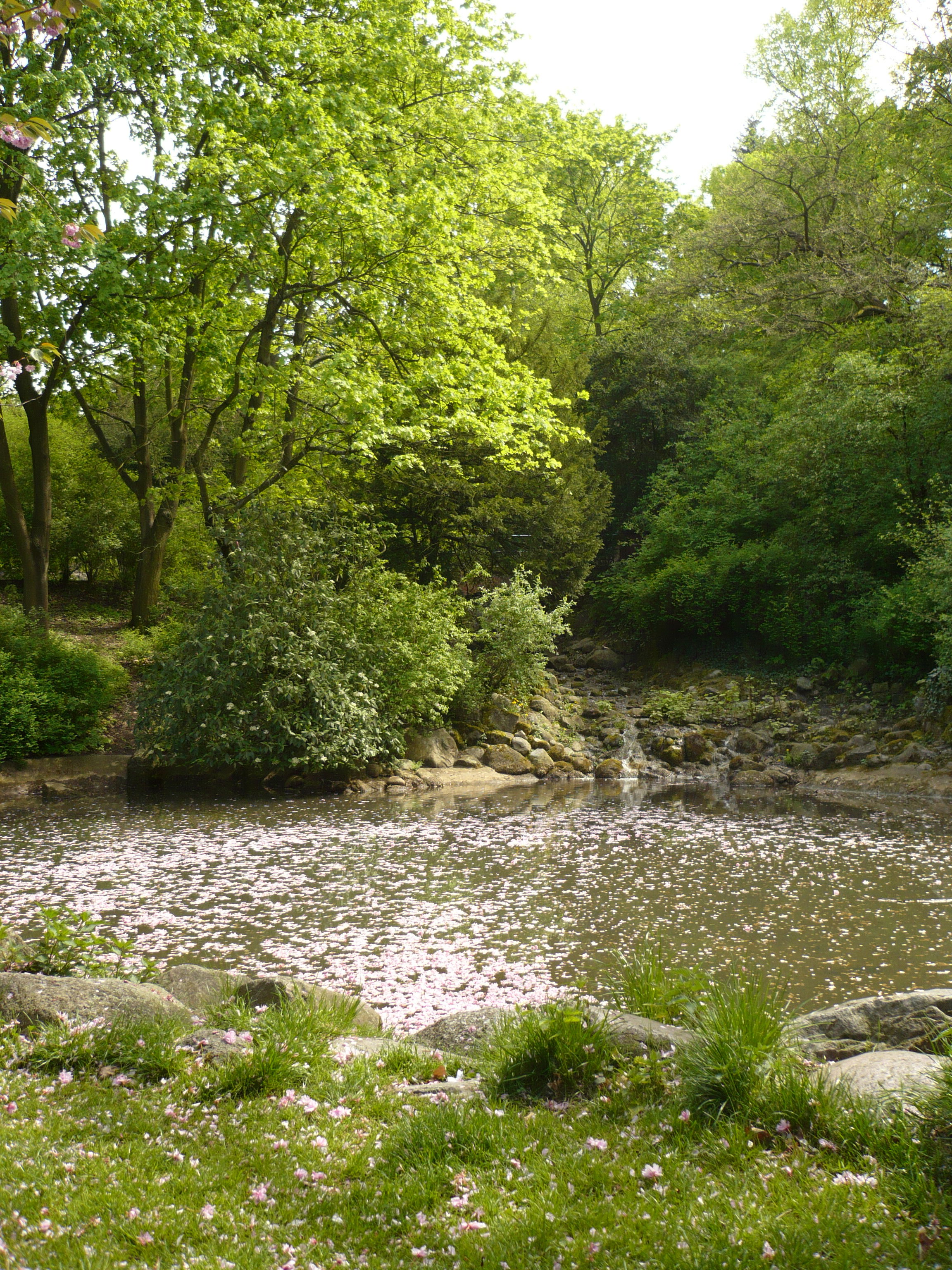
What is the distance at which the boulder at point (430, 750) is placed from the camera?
18.4m

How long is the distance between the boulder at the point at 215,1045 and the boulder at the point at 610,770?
50.2ft

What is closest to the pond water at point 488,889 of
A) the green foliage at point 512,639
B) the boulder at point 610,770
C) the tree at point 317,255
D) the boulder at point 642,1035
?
the boulder at point 642,1035

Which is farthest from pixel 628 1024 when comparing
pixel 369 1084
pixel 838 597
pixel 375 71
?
pixel 838 597

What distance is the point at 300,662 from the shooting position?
15.9m

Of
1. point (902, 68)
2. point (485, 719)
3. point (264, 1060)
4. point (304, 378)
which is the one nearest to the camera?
point (264, 1060)

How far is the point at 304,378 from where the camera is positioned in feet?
55.4

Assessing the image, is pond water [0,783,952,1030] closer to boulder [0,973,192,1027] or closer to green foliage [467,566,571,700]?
boulder [0,973,192,1027]

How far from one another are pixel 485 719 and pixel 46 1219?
17.7 metres

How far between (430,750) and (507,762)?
1813 mm

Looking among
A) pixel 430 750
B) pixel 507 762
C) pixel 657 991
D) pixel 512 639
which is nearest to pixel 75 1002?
pixel 657 991

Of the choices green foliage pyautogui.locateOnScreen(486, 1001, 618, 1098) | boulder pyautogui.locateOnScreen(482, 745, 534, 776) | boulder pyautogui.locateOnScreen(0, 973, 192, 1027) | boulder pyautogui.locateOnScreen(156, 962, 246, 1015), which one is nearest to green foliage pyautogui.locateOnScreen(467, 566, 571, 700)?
boulder pyautogui.locateOnScreen(482, 745, 534, 776)

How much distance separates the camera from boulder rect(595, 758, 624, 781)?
19578 mm

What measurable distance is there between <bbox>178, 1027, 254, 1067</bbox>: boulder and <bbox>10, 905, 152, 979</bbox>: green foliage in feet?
3.54

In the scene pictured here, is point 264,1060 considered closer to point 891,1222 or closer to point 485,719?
point 891,1222
